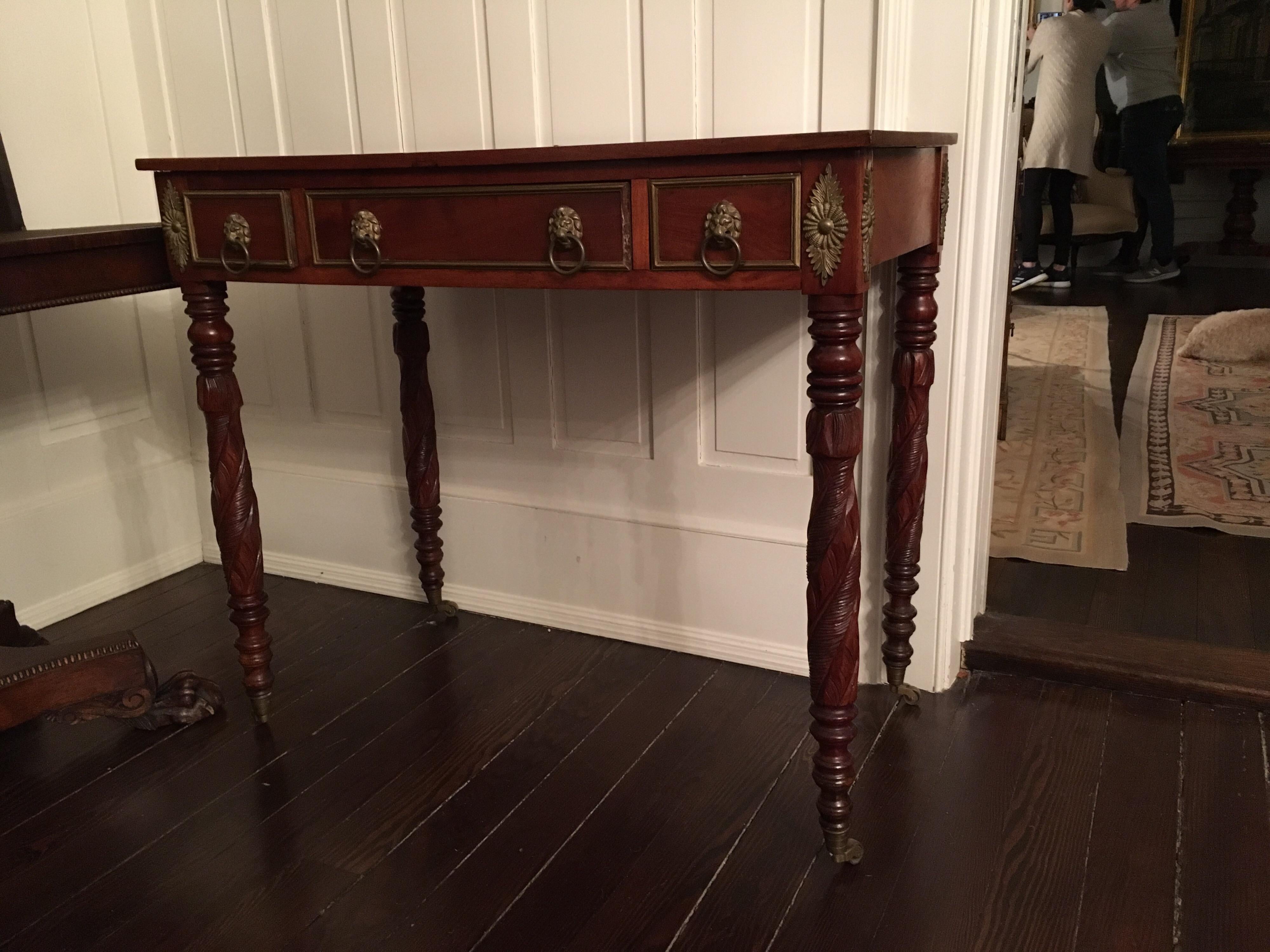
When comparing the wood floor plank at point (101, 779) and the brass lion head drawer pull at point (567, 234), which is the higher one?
the brass lion head drawer pull at point (567, 234)

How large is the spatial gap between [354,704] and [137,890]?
0.54 m

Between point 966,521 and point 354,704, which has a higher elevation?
point 966,521

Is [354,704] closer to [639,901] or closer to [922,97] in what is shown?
[639,901]

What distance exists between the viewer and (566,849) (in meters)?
1.50

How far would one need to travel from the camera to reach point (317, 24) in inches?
84.0

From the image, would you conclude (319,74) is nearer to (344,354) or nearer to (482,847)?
(344,354)

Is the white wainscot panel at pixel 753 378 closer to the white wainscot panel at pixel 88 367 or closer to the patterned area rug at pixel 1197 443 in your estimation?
the patterned area rug at pixel 1197 443

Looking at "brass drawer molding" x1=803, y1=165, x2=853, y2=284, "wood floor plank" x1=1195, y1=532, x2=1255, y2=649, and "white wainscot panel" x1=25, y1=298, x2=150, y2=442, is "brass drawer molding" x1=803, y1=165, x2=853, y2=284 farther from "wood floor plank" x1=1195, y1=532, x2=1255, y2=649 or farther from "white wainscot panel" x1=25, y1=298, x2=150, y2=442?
"white wainscot panel" x1=25, y1=298, x2=150, y2=442

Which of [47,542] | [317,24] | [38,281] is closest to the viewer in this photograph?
[38,281]

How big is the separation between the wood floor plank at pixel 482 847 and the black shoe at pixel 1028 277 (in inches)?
201

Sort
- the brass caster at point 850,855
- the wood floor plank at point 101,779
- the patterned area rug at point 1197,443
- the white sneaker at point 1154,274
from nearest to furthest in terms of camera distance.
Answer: the brass caster at point 850,855 → the wood floor plank at point 101,779 → the patterned area rug at point 1197,443 → the white sneaker at point 1154,274

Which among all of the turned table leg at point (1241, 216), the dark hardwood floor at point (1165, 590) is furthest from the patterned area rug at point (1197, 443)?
the turned table leg at point (1241, 216)

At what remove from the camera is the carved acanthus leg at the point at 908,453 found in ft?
5.49

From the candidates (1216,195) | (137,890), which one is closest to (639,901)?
(137,890)
